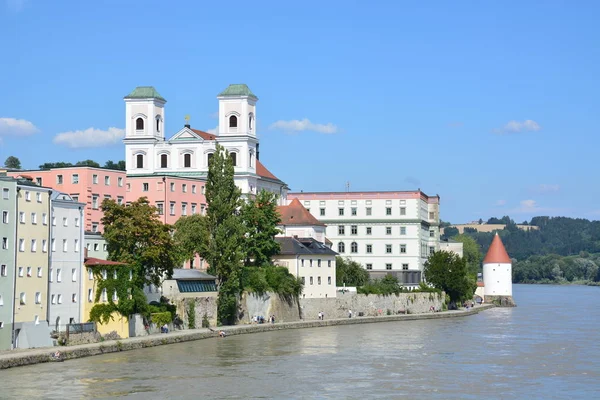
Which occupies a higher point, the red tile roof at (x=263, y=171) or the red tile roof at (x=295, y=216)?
the red tile roof at (x=263, y=171)

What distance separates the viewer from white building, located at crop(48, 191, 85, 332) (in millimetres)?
58000

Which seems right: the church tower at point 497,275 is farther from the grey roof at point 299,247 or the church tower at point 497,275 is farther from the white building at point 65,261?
the white building at point 65,261

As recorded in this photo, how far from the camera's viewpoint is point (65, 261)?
2333 inches

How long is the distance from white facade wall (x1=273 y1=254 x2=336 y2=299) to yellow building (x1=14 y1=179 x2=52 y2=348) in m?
29.2

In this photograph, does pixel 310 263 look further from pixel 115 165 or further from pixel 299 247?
pixel 115 165

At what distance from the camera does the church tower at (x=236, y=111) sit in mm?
97312

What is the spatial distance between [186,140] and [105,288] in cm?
3912

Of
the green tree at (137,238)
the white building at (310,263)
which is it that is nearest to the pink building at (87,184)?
the green tree at (137,238)

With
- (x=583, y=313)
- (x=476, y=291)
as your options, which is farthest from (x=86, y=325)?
(x=476, y=291)

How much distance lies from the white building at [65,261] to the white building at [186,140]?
36.2 m

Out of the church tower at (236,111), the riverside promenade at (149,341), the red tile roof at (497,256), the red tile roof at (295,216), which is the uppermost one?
the church tower at (236,111)

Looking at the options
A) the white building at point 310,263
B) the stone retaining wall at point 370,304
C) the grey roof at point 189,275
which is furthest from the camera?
the stone retaining wall at point 370,304

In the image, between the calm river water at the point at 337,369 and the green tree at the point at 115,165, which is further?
the green tree at the point at 115,165

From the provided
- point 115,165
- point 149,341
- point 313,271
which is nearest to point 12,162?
point 115,165
